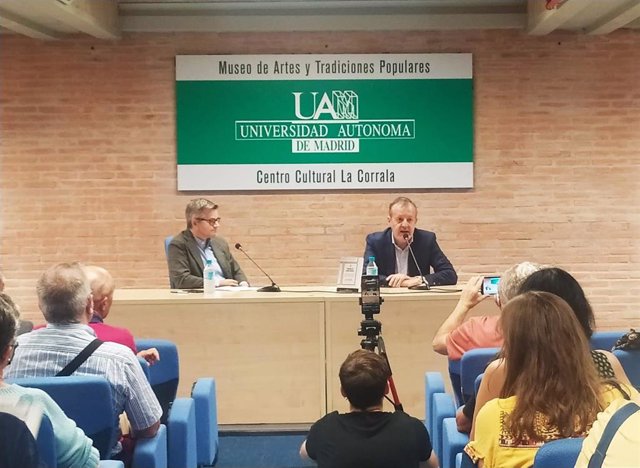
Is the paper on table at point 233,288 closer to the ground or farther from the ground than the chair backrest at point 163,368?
farther from the ground

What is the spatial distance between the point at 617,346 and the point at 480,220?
4162 mm

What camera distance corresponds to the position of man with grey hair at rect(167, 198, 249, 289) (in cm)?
568

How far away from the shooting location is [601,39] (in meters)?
7.42

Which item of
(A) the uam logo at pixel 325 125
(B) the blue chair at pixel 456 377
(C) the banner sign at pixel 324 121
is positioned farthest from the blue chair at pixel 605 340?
(A) the uam logo at pixel 325 125

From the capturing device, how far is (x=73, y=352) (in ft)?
9.47

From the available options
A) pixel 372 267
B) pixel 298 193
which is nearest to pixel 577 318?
pixel 372 267

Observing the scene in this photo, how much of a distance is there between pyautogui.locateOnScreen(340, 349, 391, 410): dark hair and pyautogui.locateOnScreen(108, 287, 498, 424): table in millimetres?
2291

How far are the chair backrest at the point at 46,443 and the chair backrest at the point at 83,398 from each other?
0.42 m

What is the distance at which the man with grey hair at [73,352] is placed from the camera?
2.87 metres

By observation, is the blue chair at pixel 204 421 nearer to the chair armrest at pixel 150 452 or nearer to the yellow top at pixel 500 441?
the chair armrest at pixel 150 452

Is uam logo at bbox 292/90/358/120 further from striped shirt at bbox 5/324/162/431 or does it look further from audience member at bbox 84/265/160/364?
striped shirt at bbox 5/324/162/431

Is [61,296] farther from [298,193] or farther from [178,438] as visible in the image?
[298,193]

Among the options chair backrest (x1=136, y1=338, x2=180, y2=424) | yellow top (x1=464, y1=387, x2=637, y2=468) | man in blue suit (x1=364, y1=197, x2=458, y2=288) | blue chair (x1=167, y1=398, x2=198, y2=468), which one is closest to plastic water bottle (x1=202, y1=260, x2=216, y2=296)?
man in blue suit (x1=364, y1=197, x2=458, y2=288)

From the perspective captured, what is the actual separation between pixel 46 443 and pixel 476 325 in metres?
1.91
